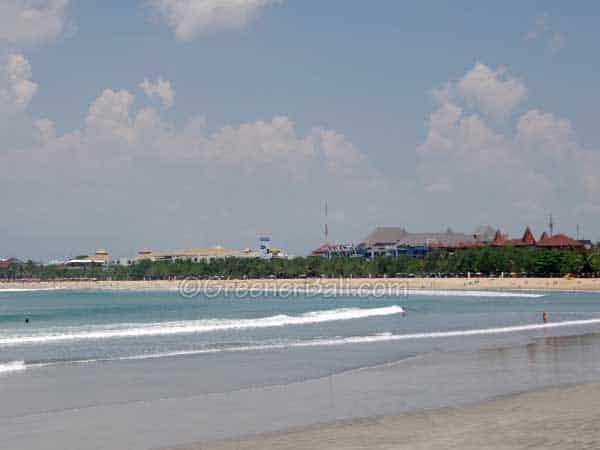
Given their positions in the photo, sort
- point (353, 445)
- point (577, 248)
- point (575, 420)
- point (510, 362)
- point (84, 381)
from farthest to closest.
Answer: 1. point (577, 248)
2. point (510, 362)
3. point (84, 381)
4. point (575, 420)
5. point (353, 445)

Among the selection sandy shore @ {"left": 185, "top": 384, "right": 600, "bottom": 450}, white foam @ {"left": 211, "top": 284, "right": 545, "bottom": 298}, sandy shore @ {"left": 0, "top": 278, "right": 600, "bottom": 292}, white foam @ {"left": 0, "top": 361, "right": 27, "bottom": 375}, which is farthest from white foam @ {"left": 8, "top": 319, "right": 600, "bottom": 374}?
sandy shore @ {"left": 0, "top": 278, "right": 600, "bottom": 292}

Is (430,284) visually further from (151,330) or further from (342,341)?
(342,341)

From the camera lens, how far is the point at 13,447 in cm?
1533

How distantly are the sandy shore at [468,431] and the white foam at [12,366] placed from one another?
1427cm

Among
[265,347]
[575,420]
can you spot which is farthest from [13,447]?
[265,347]

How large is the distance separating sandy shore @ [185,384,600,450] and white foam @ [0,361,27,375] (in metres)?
14.3

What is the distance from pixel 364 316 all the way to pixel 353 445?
46922 millimetres

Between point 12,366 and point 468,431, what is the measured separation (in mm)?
17890

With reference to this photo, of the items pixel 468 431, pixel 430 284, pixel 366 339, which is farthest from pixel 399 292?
pixel 468 431

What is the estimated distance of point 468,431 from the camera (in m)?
15.4

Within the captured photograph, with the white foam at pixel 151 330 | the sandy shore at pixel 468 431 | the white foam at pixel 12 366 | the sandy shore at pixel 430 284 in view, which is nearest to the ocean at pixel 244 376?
the white foam at pixel 12 366

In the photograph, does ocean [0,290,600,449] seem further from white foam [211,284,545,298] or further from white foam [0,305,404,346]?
white foam [211,284,545,298]

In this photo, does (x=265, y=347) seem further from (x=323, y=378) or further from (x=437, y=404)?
(x=437, y=404)

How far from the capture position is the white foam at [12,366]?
27203mm
